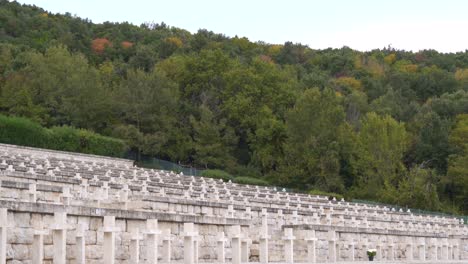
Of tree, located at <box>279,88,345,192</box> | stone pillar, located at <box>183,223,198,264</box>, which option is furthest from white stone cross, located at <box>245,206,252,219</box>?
tree, located at <box>279,88,345,192</box>

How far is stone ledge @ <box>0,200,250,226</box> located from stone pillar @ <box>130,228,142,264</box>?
268 millimetres

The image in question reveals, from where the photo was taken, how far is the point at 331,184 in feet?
195

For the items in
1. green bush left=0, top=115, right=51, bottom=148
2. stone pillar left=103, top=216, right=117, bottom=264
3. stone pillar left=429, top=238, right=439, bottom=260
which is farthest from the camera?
green bush left=0, top=115, right=51, bottom=148

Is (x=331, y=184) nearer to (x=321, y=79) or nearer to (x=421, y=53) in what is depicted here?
(x=321, y=79)

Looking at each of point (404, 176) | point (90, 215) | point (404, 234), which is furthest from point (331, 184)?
point (90, 215)

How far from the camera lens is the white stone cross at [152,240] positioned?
13.7 meters

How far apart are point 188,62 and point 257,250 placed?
54696mm

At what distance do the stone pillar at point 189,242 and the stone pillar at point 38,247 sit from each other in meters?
3.30

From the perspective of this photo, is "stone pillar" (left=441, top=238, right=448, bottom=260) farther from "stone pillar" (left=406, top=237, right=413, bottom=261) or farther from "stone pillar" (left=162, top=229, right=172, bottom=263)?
"stone pillar" (left=162, top=229, right=172, bottom=263)

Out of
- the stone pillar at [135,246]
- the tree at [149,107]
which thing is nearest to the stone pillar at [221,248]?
the stone pillar at [135,246]

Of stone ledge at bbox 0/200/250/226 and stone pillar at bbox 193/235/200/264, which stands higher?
stone ledge at bbox 0/200/250/226

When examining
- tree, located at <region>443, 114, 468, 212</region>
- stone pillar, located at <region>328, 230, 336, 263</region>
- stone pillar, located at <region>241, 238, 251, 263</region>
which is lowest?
tree, located at <region>443, 114, 468, 212</region>

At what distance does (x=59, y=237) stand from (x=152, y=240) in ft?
7.27

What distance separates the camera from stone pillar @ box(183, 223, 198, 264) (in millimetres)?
14469
